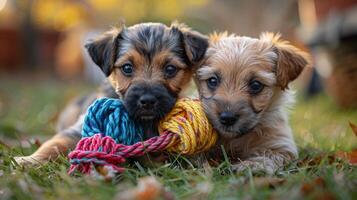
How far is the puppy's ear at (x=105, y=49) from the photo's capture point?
476 cm

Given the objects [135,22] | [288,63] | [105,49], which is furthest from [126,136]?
[135,22]

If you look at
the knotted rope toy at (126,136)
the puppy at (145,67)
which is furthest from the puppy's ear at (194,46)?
the knotted rope toy at (126,136)

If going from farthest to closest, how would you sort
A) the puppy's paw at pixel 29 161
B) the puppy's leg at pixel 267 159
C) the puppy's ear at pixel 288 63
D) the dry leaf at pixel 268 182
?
the puppy's ear at pixel 288 63 → the puppy's paw at pixel 29 161 → the puppy's leg at pixel 267 159 → the dry leaf at pixel 268 182

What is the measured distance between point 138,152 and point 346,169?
1483mm

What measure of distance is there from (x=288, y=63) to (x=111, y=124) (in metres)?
1.61

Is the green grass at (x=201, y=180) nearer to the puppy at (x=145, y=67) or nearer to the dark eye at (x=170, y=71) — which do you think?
the puppy at (x=145, y=67)

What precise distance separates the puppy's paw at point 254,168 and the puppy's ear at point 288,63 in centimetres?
90

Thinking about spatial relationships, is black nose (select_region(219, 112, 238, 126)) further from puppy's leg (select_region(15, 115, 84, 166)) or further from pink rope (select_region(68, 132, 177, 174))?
puppy's leg (select_region(15, 115, 84, 166))

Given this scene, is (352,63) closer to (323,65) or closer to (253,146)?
(323,65)

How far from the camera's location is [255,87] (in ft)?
14.1

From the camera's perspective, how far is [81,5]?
28797 mm

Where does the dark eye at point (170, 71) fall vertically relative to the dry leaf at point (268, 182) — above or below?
Answer: above

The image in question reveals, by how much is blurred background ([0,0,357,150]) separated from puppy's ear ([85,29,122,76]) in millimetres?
533

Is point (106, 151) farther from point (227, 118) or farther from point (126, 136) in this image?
point (227, 118)
